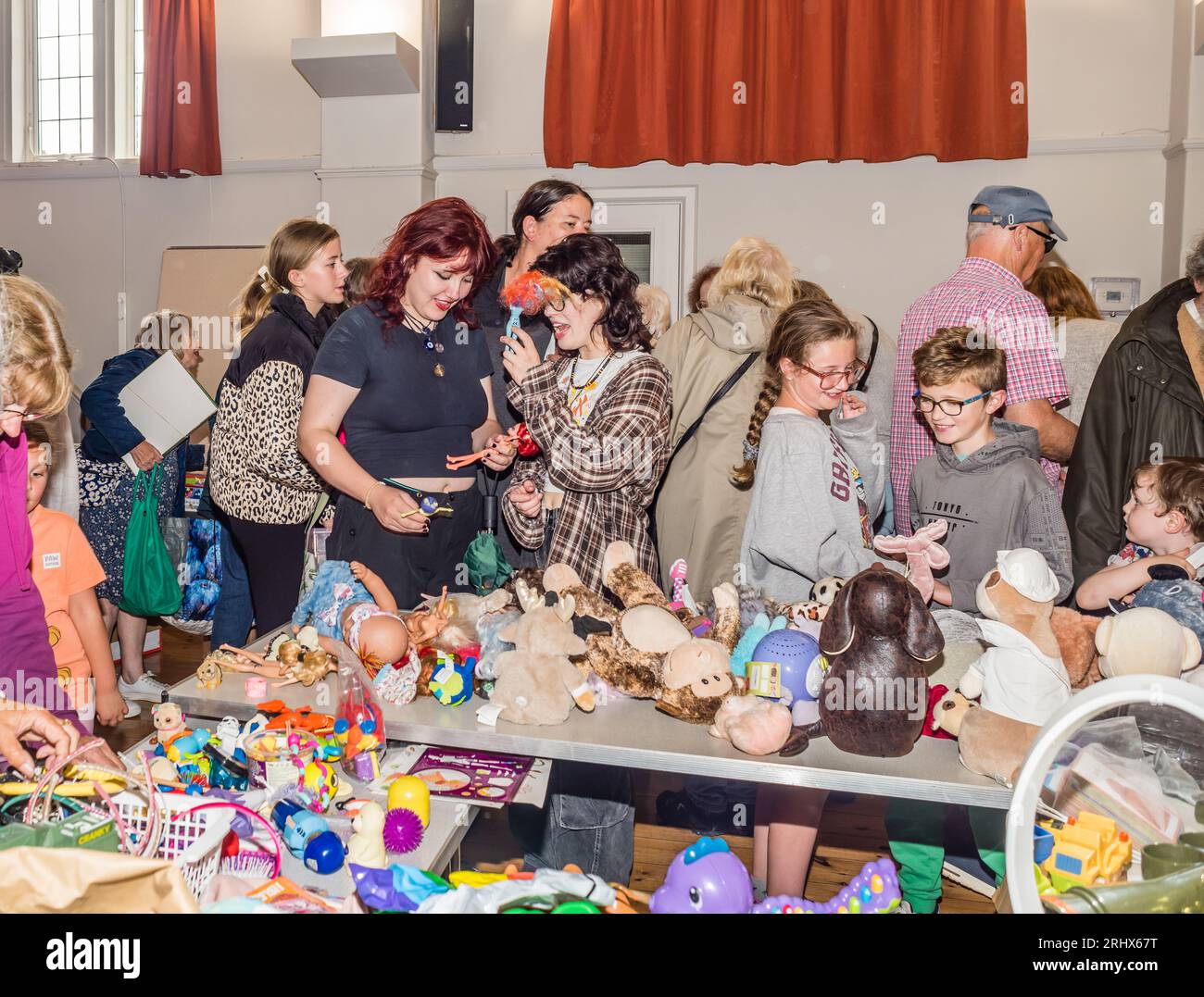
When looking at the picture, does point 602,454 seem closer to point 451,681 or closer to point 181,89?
point 451,681

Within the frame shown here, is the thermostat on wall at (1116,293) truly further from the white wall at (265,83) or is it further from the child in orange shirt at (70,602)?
the child in orange shirt at (70,602)

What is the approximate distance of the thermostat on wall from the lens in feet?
14.7

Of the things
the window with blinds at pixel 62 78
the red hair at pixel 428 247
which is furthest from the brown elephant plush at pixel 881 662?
the window with blinds at pixel 62 78

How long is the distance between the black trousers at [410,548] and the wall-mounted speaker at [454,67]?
3397 mm

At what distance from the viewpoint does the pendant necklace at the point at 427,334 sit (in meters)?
2.23

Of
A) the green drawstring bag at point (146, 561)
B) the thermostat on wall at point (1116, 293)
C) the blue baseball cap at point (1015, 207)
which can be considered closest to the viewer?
the blue baseball cap at point (1015, 207)

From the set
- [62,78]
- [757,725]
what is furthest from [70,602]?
[62,78]

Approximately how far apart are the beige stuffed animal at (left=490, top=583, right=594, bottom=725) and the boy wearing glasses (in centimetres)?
78

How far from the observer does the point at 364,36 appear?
4738 mm

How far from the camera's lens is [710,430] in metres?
2.51

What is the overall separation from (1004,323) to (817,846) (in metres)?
1.57

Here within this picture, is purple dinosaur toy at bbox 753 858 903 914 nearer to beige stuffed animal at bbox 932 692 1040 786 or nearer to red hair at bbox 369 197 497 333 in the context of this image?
beige stuffed animal at bbox 932 692 1040 786
